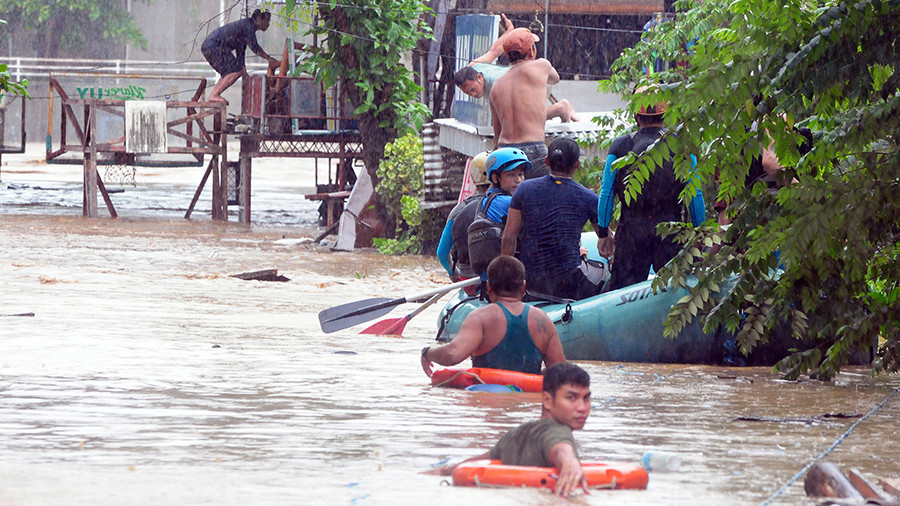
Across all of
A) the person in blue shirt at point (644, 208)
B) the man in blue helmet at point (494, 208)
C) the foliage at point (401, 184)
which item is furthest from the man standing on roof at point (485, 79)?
the foliage at point (401, 184)

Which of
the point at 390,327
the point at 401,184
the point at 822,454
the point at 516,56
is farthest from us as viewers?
the point at 401,184

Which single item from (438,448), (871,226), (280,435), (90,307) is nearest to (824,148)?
(871,226)

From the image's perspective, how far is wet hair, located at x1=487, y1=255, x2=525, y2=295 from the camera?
5.92 metres

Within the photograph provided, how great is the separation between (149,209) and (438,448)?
69.1 feet

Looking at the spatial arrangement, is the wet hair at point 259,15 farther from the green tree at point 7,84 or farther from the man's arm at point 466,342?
the man's arm at point 466,342

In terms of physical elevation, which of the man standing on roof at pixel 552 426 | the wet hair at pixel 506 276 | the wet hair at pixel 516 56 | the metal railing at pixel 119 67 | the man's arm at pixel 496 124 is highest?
the metal railing at pixel 119 67

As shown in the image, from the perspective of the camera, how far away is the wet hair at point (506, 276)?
5.92 metres

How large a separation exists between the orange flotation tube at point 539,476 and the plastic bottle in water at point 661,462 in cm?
19

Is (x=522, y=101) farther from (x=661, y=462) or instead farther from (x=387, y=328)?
(x=661, y=462)

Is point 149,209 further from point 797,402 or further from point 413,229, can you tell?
point 797,402

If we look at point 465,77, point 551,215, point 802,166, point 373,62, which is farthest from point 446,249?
point 373,62

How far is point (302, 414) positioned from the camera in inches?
220

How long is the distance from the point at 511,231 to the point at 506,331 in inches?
65.9

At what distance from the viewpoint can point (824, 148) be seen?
6059 millimetres
